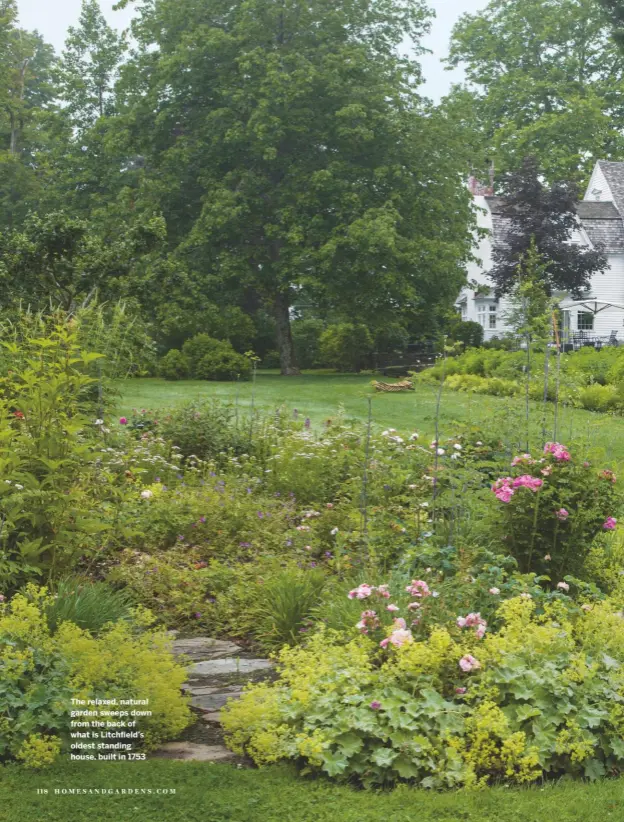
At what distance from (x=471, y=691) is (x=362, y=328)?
75.1ft

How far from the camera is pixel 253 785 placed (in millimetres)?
3721

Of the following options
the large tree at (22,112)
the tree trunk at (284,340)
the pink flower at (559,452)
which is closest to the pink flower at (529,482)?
the pink flower at (559,452)

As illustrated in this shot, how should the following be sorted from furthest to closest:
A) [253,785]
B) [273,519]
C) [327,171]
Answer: [327,171]
[273,519]
[253,785]

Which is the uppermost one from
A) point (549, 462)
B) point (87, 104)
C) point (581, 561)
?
point (87, 104)

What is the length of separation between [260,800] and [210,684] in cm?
115

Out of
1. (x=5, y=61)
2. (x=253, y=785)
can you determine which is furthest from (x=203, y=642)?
(x=5, y=61)

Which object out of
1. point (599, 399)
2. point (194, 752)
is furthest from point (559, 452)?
point (599, 399)

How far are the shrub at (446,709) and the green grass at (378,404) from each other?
2.78m

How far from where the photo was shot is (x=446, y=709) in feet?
13.0

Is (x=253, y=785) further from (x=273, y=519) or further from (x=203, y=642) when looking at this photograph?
(x=273, y=519)

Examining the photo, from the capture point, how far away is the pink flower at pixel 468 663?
406cm

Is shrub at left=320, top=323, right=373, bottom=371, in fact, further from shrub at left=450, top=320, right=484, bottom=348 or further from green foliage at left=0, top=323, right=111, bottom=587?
green foliage at left=0, top=323, right=111, bottom=587

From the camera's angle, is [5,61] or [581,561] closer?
[581,561]

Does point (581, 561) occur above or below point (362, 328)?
below
